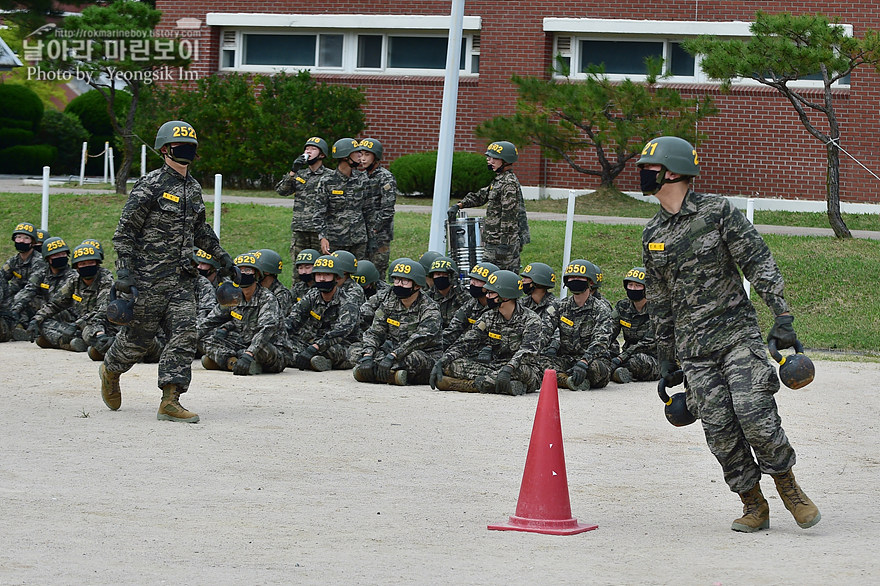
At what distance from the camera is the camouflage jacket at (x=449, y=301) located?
1472 cm

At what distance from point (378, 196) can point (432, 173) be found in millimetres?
10380

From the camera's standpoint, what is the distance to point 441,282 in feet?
47.7

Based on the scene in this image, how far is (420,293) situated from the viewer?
14.1 metres

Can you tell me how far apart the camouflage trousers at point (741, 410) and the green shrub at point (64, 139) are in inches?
1323

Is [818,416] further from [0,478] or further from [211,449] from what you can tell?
[0,478]

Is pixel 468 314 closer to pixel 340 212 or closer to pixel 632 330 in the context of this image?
pixel 632 330

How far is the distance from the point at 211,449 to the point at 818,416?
18.8 ft

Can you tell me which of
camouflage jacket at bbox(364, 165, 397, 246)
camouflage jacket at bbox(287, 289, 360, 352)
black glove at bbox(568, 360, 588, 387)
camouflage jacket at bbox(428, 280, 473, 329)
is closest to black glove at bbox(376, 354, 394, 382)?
camouflage jacket at bbox(287, 289, 360, 352)

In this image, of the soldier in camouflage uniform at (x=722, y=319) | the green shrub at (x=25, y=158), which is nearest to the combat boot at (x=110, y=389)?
the soldier in camouflage uniform at (x=722, y=319)

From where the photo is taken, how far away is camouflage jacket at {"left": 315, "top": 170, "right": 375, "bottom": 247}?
16703 millimetres

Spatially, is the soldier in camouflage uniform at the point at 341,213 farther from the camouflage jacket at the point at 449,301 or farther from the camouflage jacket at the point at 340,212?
the camouflage jacket at the point at 449,301

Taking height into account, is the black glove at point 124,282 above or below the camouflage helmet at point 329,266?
above

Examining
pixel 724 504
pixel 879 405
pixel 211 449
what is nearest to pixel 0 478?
pixel 211 449

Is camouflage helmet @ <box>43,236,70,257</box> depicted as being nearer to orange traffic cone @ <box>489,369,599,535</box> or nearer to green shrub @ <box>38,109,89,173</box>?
orange traffic cone @ <box>489,369,599,535</box>
